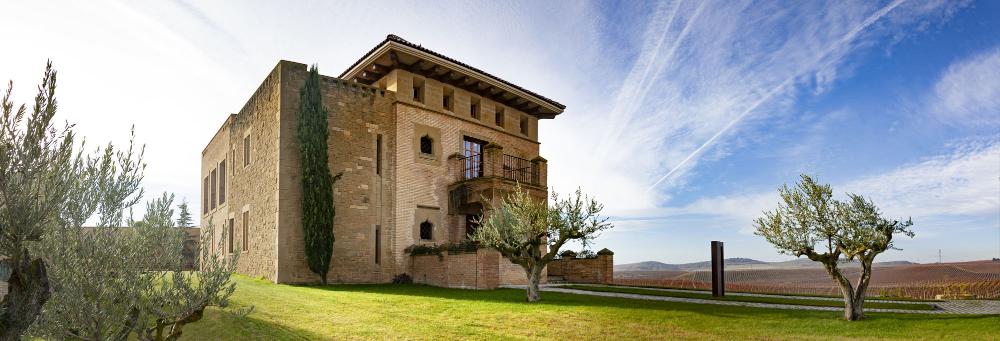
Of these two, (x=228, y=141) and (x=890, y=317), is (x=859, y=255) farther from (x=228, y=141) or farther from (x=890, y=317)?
(x=228, y=141)

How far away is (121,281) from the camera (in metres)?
6.80

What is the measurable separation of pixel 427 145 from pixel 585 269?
9100 mm

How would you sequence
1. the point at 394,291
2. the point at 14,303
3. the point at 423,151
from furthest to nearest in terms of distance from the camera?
the point at 423,151
the point at 394,291
the point at 14,303

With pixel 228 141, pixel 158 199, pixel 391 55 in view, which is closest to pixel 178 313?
pixel 158 199

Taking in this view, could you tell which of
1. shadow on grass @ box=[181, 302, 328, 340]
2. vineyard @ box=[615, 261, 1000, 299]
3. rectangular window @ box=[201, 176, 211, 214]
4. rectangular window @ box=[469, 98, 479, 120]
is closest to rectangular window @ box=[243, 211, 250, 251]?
rectangular window @ box=[469, 98, 479, 120]

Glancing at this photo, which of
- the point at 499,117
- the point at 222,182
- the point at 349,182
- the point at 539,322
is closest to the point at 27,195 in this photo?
the point at 539,322

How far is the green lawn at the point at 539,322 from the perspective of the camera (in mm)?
11250

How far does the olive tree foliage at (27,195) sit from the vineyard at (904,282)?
50.3 ft

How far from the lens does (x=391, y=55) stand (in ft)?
75.7

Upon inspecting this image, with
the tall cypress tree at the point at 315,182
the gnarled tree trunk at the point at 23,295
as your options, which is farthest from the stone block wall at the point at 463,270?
the gnarled tree trunk at the point at 23,295

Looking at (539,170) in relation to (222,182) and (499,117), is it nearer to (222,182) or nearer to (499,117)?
(499,117)

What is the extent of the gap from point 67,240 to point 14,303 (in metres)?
0.86

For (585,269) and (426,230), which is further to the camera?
(585,269)

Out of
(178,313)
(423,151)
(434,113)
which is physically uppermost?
(434,113)
